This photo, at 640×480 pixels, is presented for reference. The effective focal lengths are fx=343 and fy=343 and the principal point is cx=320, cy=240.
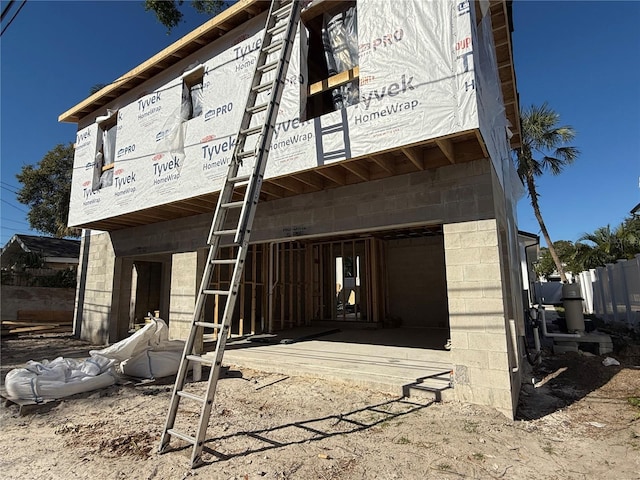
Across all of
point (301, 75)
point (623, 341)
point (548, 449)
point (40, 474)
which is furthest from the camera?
point (623, 341)

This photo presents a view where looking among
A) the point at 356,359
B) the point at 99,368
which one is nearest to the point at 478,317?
the point at 356,359

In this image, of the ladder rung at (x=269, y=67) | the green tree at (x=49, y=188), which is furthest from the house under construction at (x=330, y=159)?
the green tree at (x=49, y=188)

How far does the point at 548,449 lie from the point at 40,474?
465cm

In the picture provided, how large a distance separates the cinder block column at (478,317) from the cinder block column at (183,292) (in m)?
5.60

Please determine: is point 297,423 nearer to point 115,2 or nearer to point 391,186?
point 391,186

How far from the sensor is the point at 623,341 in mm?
7871

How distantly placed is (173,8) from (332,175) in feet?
32.0

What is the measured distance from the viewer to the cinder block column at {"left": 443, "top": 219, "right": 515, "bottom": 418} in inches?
167

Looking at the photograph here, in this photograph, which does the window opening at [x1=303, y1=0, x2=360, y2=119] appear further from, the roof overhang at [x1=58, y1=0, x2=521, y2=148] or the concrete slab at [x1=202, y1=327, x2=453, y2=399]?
the concrete slab at [x1=202, y1=327, x2=453, y2=399]

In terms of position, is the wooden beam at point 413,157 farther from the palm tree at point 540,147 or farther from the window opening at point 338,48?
the palm tree at point 540,147

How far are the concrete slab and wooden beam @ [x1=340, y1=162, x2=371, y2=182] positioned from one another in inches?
120

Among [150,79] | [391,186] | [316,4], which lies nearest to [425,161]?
[391,186]

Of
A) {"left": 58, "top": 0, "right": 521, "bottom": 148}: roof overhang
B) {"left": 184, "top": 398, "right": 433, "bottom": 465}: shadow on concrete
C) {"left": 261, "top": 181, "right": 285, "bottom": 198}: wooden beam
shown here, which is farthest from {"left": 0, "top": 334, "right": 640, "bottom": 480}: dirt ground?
{"left": 58, "top": 0, "right": 521, "bottom": 148}: roof overhang

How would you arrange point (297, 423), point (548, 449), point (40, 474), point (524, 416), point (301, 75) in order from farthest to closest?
point (301, 75), point (524, 416), point (297, 423), point (548, 449), point (40, 474)
